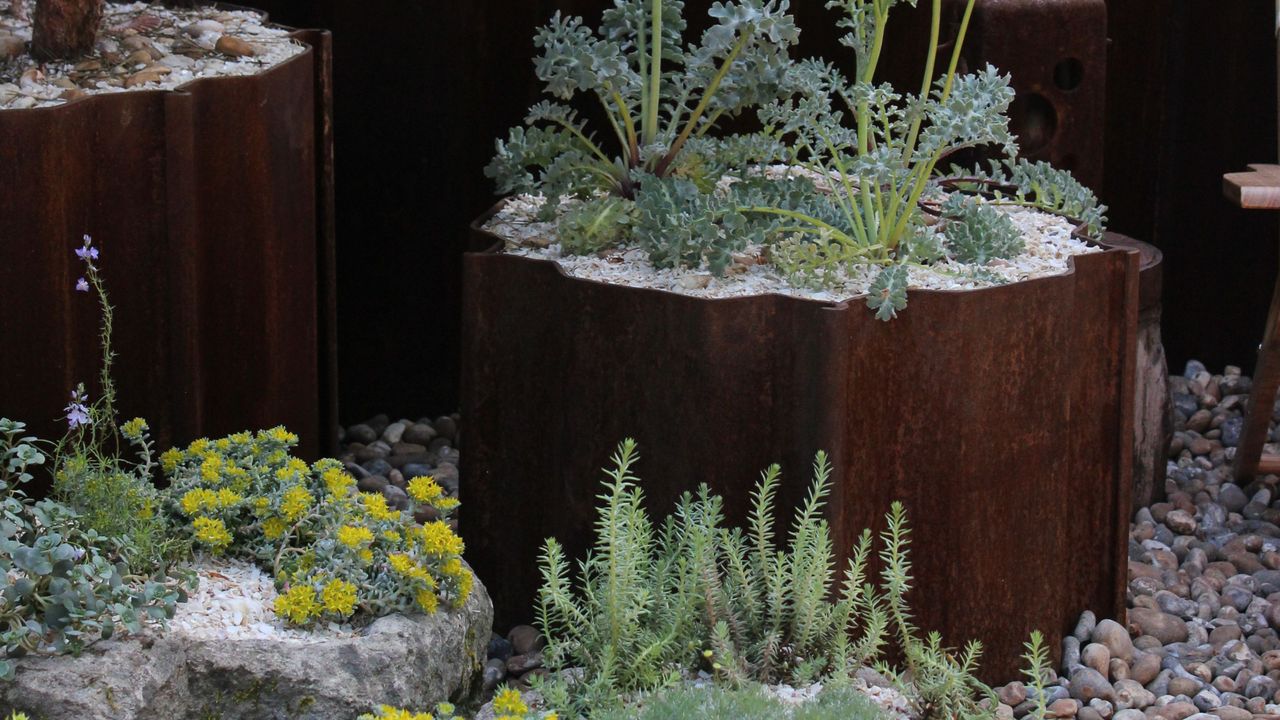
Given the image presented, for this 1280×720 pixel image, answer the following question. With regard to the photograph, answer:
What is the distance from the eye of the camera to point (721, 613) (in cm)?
290

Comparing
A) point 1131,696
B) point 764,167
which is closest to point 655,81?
point 764,167

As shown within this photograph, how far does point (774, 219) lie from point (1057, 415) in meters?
0.72

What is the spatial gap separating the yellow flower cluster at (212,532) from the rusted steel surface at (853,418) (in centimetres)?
75

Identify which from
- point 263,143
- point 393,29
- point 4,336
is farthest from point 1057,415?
point 393,29

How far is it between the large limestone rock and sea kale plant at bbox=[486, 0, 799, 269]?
965 millimetres

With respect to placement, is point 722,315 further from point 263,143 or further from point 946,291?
point 263,143

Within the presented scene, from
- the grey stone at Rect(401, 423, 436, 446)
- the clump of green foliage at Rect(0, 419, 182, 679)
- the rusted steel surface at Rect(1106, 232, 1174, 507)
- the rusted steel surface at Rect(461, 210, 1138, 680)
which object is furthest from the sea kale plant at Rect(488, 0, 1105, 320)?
the grey stone at Rect(401, 423, 436, 446)

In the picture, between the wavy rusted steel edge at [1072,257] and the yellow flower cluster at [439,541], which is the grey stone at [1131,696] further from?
the yellow flower cluster at [439,541]

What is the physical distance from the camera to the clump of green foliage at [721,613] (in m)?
2.79

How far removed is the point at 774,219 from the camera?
3.47 meters

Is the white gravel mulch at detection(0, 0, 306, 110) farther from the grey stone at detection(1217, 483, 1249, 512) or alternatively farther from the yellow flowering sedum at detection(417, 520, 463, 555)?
the grey stone at detection(1217, 483, 1249, 512)

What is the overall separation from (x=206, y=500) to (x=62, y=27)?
135 cm

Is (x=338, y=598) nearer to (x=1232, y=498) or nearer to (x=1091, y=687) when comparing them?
(x=1091, y=687)

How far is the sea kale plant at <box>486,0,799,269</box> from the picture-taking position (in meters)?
3.32
